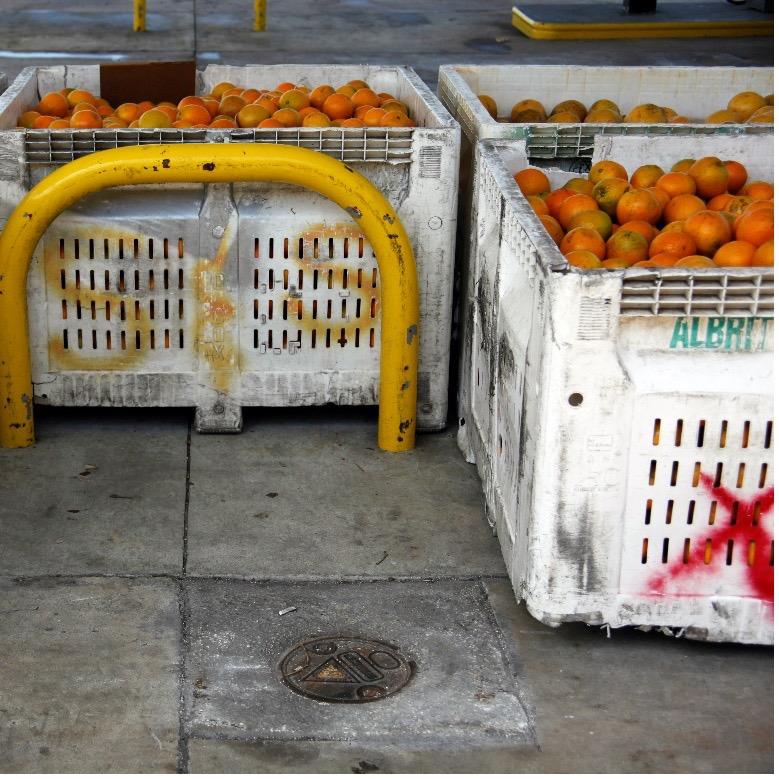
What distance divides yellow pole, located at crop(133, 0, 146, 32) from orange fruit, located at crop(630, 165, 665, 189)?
10.8 meters

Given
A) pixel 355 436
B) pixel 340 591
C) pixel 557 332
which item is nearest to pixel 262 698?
pixel 340 591

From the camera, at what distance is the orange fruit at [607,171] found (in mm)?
4156

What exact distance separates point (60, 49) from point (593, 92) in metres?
8.55

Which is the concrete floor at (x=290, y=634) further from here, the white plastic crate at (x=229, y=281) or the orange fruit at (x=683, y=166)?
the orange fruit at (x=683, y=166)

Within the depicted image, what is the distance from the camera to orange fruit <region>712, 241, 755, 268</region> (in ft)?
11.2

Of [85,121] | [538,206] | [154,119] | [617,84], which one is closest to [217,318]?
[154,119]

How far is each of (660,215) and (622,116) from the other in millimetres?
1519

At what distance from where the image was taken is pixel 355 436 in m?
4.69

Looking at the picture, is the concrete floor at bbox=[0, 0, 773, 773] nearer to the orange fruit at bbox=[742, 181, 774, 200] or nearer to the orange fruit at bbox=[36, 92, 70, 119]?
the orange fruit at bbox=[36, 92, 70, 119]

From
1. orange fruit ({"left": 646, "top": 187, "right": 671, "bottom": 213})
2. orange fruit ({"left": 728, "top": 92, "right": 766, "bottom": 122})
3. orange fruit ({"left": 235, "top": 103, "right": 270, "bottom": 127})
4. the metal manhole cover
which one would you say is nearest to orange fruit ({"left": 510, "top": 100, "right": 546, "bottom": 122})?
orange fruit ({"left": 728, "top": 92, "right": 766, "bottom": 122})

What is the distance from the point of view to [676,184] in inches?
159

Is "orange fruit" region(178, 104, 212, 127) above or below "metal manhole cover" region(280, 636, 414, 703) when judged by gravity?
above

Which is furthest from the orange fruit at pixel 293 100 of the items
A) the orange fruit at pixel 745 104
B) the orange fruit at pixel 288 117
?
the orange fruit at pixel 745 104

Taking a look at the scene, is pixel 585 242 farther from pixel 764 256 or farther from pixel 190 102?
pixel 190 102
